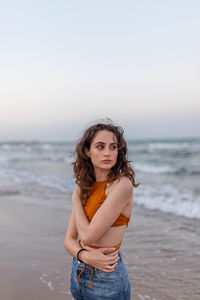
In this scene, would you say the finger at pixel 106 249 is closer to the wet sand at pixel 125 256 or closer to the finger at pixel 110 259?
the finger at pixel 110 259

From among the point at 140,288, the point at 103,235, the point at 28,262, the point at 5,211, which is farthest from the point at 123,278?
the point at 5,211

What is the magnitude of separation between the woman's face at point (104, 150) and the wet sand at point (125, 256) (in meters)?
2.03

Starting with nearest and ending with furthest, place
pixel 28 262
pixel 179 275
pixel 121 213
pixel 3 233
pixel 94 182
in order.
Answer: pixel 121 213 → pixel 94 182 → pixel 179 275 → pixel 28 262 → pixel 3 233

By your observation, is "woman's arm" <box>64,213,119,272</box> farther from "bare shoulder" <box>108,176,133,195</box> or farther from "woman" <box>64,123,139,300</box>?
"bare shoulder" <box>108,176,133,195</box>

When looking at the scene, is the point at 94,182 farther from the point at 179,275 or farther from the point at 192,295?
the point at 179,275

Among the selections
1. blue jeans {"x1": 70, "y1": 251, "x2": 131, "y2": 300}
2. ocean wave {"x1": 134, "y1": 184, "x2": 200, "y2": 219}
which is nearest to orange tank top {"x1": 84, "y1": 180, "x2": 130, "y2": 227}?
blue jeans {"x1": 70, "y1": 251, "x2": 131, "y2": 300}

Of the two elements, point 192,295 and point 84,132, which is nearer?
point 84,132

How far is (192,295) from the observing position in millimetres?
3551

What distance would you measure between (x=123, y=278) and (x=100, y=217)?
1.56 ft

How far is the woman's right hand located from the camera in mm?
1916

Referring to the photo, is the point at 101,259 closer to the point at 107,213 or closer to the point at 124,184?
the point at 107,213

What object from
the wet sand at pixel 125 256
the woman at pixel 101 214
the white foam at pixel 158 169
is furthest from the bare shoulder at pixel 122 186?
the white foam at pixel 158 169

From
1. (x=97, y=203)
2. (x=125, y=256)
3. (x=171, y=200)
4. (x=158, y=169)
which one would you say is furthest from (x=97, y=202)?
(x=158, y=169)

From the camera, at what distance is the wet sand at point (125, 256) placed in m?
3.63
